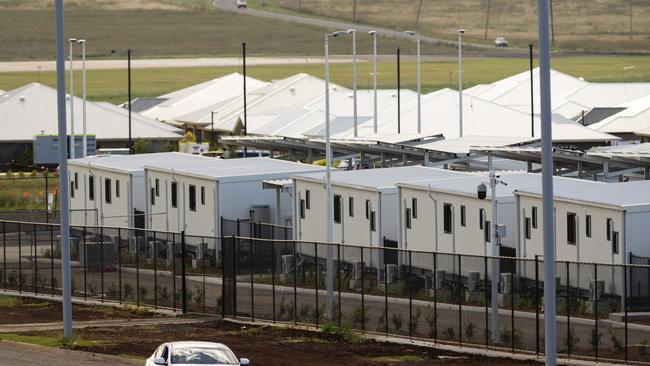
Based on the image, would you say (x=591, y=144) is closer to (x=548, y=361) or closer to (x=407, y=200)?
(x=407, y=200)

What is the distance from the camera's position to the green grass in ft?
128

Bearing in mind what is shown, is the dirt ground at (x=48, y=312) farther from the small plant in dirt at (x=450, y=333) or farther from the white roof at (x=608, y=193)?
the white roof at (x=608, y=193)

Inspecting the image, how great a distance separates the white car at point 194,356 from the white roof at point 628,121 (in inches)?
2738

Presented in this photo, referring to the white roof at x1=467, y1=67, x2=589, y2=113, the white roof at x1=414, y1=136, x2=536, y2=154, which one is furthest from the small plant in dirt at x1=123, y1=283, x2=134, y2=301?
the white roof at x1=467, y1=67, x2=589, y2=113

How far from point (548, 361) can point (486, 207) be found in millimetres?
21768

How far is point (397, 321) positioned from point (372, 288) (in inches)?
87.3

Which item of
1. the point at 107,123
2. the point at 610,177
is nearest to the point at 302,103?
the point at 107,123

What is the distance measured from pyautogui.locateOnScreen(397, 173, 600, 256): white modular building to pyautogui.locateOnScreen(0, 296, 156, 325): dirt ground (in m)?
9.58

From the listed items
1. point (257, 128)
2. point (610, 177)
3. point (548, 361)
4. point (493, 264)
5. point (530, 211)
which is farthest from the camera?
point (257, 128)

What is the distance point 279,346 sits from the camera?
3928 cm

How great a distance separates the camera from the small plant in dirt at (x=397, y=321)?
4028cm

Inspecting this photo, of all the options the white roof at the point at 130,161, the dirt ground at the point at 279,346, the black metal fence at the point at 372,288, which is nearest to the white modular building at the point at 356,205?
the black metal fence at the point at 372,288

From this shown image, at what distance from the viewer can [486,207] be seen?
48406 mm

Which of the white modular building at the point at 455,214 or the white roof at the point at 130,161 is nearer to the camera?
the white modular building at the point at 455,214
